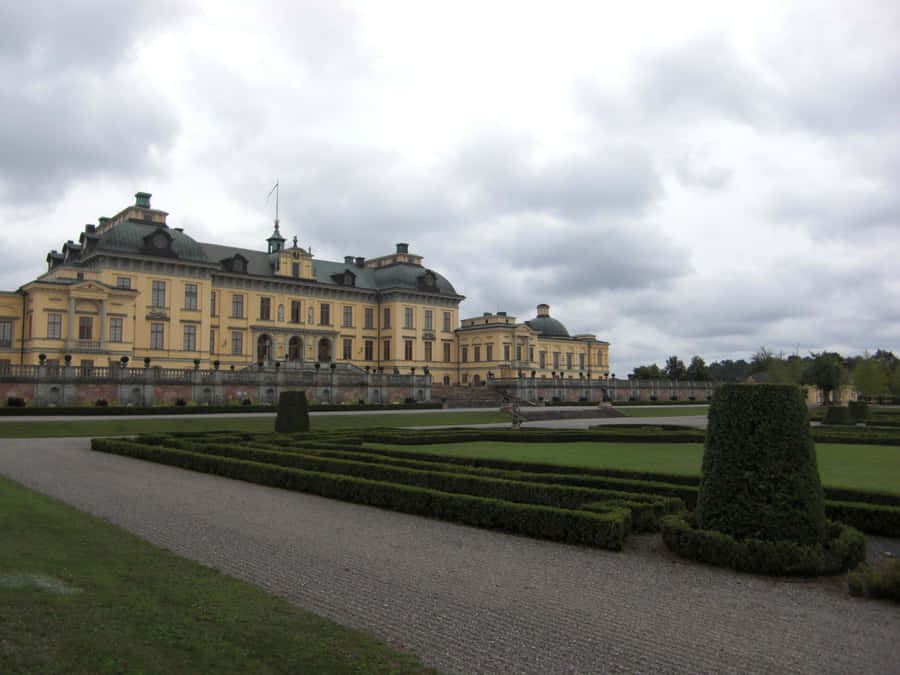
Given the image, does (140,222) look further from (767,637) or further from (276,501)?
(767,637)

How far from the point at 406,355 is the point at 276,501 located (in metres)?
51.6

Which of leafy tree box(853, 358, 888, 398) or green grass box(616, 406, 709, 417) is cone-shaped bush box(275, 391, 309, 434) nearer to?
green grass box(616, 406, 709, 417)

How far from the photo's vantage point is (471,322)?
72.2 m

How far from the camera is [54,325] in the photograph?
144 feet

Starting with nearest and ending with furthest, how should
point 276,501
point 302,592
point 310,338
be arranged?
point 302,592
point 276,501
point 310,338

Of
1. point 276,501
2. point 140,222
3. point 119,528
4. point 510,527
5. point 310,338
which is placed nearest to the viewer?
point 119,528

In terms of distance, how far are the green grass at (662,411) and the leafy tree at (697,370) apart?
1091 inches

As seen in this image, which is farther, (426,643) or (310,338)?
(310,338)

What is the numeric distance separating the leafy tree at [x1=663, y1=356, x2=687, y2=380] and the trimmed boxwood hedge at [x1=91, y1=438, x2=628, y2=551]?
80.5m

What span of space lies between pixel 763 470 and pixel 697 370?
85.7m

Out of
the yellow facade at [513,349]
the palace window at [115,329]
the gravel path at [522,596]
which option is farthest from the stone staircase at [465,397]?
the gravel path at [522,596]

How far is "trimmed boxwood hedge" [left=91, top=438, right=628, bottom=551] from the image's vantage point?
916 cm

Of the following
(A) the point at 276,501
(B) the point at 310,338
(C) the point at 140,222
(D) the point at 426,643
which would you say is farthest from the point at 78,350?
(D) the point at 426,643

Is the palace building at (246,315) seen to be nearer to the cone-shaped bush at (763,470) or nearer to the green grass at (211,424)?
the green grass at (211,424)
